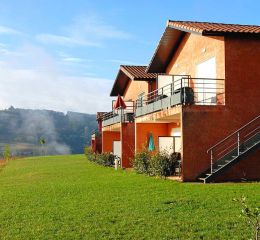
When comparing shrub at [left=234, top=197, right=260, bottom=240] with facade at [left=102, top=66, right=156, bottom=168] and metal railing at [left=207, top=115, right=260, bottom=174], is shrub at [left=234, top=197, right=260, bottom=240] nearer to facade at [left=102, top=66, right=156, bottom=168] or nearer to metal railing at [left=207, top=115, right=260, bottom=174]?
metal railing at [left=207, top=115, right=260, bottom=174]

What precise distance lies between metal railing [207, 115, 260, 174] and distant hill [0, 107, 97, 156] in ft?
463

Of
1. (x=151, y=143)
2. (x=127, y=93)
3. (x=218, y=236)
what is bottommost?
(x=218, y=236)

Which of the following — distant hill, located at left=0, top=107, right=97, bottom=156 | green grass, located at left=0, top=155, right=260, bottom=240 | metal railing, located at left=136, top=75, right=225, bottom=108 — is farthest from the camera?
distant hill, located at left=0, top=107, right=97, bottom=156

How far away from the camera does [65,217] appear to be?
454 inches

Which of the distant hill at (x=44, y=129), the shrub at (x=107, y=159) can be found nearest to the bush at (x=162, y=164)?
the shrub at (x=107, y=159)

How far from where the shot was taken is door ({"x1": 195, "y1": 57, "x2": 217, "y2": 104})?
21266mm

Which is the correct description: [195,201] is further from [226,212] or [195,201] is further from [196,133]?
[196,133]

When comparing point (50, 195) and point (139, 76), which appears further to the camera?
point (139, 76)

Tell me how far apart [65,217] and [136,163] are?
12266mm

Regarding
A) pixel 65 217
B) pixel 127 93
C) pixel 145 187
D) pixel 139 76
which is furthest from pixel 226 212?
pixel 127 93

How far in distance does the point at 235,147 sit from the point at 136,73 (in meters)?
14.2

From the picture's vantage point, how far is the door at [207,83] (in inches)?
837

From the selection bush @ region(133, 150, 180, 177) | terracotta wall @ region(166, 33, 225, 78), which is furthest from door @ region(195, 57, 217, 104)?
bush @ region(133, 150, 180, 177)

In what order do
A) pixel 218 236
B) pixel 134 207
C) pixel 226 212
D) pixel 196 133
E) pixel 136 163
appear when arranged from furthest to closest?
pixel 136 163 → pixel 196 133 → pixel 134 207 → pixel 226 212 → pixel 218 236
